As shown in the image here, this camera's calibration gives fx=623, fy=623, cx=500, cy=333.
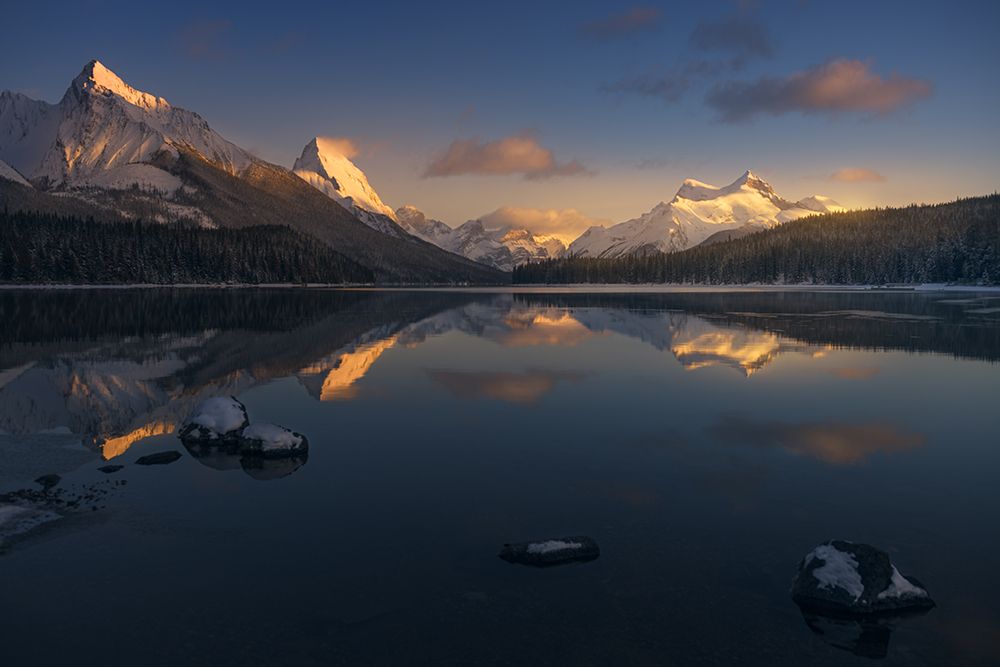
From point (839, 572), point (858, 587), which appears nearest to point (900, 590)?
point (858, 587)

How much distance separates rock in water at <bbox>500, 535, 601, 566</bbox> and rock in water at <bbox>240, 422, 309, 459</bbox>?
9.77 meters

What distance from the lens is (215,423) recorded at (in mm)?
21359

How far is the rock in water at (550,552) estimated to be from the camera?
1261 centimetres

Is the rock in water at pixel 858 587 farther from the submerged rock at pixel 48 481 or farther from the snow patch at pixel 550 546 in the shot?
the submerged rock at pixel 48 481

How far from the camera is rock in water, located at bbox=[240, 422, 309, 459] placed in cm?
1988

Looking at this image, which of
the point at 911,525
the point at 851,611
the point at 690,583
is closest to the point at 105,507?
the point at 690,583

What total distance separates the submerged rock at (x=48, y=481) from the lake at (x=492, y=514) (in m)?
0.32

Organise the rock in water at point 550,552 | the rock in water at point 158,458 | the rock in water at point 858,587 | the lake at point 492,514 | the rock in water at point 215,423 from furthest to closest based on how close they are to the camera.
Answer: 1. the rock in water at point 215,423
2. the rock in water at point 158,458
3. the rock in water at point 550,552
4. the rock in water at point 858,587
5. the lake at point 492,514

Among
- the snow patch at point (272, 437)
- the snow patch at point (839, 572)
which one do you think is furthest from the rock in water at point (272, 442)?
the snow patch at point (839, 572)

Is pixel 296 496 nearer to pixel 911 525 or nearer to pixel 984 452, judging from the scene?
pixel 911 525

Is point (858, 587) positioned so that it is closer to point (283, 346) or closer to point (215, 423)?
point (215, 423)

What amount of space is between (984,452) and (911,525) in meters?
8.55

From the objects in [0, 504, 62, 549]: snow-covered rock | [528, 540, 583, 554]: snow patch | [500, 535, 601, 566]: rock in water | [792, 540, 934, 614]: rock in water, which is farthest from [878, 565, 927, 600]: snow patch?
[0, 504, 62, 549]: snow-covered rock

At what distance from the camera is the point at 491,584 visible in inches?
460
